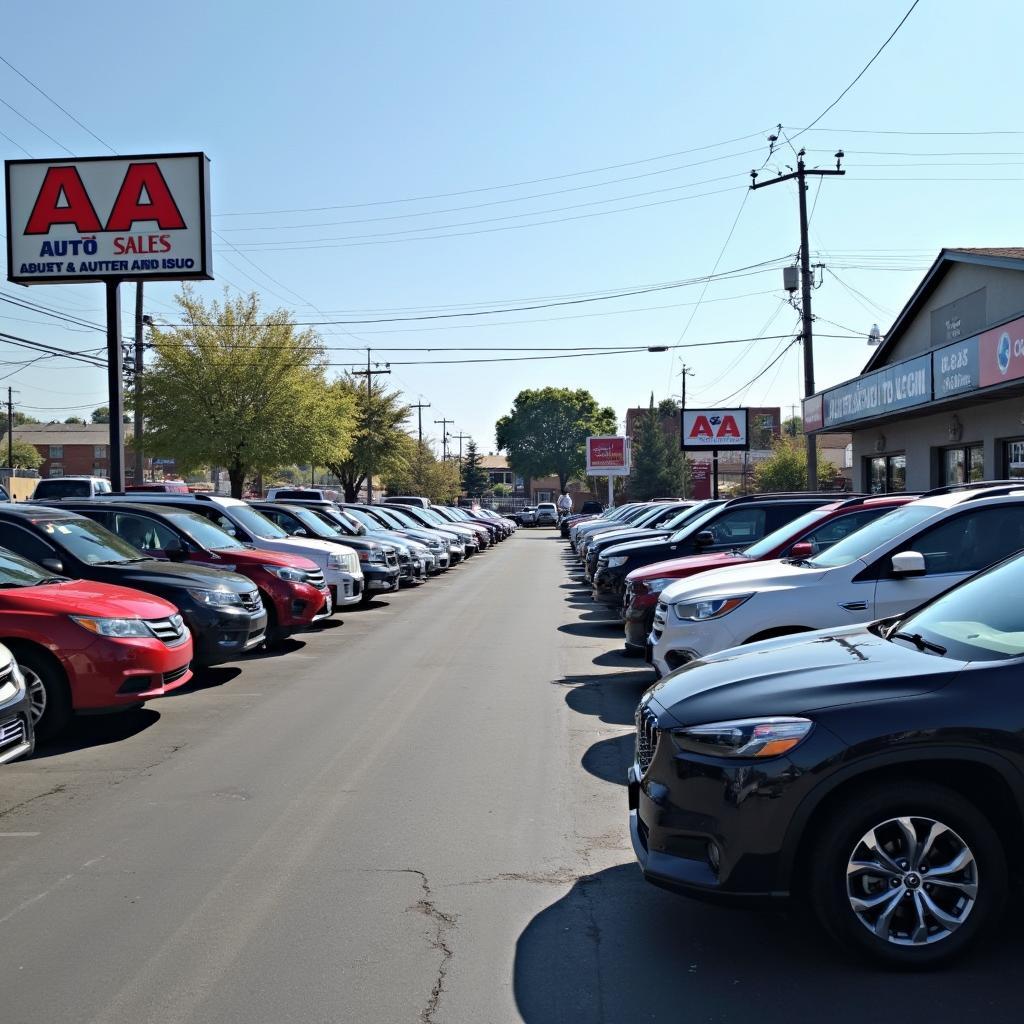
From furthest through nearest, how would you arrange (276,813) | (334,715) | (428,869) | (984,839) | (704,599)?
(334,715), (704,599), (276,813), (428,869), (984,839)

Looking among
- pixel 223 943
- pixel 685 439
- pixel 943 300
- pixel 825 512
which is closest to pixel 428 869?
pixel 223 943

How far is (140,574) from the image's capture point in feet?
34.5

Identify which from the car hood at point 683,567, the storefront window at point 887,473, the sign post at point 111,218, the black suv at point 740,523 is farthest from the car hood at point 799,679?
the storefront window at point 887,473

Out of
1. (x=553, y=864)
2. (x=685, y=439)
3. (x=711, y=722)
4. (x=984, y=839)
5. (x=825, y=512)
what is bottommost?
(x=553, y=864)

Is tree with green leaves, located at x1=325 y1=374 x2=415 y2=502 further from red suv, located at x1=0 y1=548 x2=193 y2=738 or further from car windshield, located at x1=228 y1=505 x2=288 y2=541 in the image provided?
red suv, located at x1=0 y1=548 x2=193 y2=738

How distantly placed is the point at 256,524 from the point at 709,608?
9710 mm

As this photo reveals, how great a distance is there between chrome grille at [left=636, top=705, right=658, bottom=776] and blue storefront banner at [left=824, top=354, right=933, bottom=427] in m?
17.1

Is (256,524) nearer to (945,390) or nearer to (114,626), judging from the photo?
(114,626)

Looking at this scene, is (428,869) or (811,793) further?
(428,869)

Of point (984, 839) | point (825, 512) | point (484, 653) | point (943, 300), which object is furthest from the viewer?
point (943, 300)

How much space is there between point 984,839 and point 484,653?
9.26 meters

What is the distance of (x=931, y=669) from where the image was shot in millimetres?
4406

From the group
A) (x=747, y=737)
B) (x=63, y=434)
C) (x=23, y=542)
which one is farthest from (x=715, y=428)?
(x=63, y=434)

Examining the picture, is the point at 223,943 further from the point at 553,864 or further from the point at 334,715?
the point at 334,715
